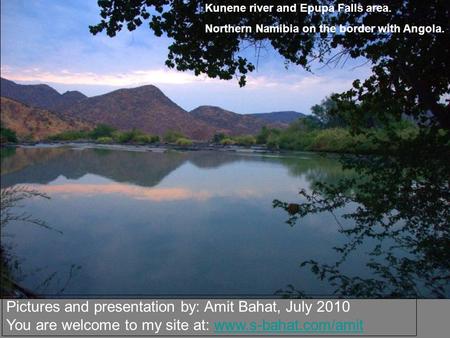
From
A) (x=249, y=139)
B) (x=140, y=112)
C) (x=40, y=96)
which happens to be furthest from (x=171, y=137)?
(x=40, y=96)

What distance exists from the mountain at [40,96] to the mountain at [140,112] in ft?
25.5

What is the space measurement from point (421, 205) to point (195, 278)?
12.7 ft

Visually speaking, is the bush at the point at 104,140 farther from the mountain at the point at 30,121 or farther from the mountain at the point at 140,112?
the mountain at the point at 140,112

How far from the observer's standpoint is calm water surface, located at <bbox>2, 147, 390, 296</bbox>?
6.20m

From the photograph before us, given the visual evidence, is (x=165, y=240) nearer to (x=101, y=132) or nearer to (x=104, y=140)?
(x=104, y=140)

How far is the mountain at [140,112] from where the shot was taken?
82.5m

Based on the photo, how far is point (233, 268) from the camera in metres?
6.96

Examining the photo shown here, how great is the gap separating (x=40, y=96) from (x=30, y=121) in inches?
2036

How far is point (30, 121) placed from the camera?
54750mm

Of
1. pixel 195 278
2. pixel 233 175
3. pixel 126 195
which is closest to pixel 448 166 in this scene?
pixel 195 278

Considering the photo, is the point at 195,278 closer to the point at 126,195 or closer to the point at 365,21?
the point at 365,21

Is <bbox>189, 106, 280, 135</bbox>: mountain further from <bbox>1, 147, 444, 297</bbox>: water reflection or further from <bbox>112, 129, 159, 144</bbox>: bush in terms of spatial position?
<bbox>1, 147, 444, 297</bbox>: water reflection

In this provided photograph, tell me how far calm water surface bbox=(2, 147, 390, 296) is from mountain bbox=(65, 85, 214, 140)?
6744 cm

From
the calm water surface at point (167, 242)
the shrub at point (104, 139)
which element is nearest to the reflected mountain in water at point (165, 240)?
the calm water surface at point (167, 242)
